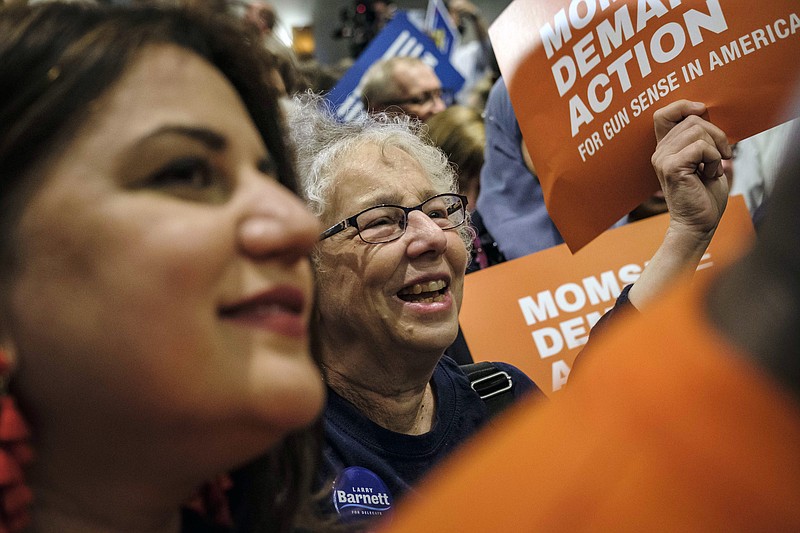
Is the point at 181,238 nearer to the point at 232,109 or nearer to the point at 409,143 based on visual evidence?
A: the point at 232,109

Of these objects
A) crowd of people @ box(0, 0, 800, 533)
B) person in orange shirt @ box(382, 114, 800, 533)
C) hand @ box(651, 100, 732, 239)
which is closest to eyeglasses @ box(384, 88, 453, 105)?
hand @ box(651, 100, 732, 239)

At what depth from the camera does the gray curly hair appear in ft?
6.40

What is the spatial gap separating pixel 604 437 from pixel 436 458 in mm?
1287

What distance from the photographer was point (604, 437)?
1.88 ft

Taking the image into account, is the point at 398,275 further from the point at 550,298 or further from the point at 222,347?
the point at 222,347

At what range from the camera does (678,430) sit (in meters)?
0.53

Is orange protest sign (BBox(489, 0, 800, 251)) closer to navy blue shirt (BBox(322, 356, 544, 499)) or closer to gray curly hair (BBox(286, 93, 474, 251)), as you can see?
gray curly hair (BBox(286, 93, 474, 251))

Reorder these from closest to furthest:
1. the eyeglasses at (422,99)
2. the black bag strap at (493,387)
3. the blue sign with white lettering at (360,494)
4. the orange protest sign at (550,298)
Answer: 1. the blue sign with white lettering at (360,494)
2. the black bag strap at (493,387)
3. the orange protest sign at (550,298)
4. the eyeglasses at (422,99)

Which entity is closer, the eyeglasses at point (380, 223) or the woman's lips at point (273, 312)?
the woman's lips at point (273, 312)

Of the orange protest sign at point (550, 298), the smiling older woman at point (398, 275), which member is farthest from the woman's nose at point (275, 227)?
the orange protest sign at point (550, 298)

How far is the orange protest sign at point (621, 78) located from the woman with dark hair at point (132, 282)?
Answer: 107 cm

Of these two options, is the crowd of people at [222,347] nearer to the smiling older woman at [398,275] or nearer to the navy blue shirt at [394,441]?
the navy blue shirt at [394,441]

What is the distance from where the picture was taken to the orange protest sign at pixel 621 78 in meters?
1.67

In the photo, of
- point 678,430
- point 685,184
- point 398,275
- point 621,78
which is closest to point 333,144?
point 398,275
